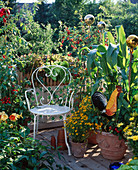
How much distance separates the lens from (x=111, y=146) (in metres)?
2.30

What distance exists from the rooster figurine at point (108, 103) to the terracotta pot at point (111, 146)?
0.27m

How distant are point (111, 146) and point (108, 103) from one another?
48cm

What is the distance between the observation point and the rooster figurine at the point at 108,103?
84.0 inches

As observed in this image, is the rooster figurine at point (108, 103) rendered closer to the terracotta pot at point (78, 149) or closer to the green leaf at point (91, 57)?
the green leaf at point (91, 57)

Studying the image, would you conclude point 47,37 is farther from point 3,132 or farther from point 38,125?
point 3,132

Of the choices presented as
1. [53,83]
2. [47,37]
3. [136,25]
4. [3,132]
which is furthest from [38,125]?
[136,25]

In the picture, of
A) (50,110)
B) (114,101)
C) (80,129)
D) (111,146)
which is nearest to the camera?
(114,101)

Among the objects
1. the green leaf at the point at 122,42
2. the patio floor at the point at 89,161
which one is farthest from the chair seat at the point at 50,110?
the green leaf at the point at 122,42

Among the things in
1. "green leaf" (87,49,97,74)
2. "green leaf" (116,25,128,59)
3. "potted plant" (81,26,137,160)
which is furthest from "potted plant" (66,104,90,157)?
"green leaf" (116,25,128,59)

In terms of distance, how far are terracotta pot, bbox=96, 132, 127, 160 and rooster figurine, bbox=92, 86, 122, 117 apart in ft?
0.89

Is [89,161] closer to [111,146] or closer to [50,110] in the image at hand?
[111,146]

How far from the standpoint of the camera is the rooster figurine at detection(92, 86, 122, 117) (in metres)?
2.13

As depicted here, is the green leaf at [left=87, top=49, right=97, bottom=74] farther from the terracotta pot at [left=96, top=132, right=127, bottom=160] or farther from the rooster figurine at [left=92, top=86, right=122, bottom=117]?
the terracotta pot at [left=96, top=132, right=127, bottom=160]

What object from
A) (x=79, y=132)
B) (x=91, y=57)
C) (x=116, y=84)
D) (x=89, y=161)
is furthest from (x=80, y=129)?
(x=91, y=57)
